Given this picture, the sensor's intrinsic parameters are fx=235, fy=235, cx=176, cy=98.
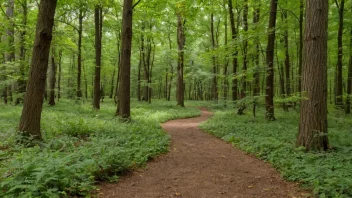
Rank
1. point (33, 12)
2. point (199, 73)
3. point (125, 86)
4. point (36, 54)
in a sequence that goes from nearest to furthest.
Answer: point (36, 54) → point (125, 86) → point (33, 12) → point (199, 73)

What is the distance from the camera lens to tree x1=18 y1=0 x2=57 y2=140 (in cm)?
584

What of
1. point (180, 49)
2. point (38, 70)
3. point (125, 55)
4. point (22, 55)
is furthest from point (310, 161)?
point (22, 55)

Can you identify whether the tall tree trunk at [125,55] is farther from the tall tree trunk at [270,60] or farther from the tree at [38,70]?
the tall tree trunk at [270,60]

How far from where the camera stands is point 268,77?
12461 millimetres

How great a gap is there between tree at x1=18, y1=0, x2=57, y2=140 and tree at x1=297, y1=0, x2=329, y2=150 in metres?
6.83

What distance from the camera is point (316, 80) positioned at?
6340 millimetres

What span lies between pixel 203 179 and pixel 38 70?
481 cm

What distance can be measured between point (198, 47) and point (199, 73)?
9.29m

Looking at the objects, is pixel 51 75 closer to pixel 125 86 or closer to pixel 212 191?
pixel 125 86

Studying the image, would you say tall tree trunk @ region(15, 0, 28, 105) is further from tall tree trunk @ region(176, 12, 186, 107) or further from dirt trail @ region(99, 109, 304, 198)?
dirt trail @ region(99, 109, 304, 198)

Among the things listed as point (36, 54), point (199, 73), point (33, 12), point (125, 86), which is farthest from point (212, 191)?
point (199, 73)

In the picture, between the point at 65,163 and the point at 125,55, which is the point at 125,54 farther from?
the point at 65,163

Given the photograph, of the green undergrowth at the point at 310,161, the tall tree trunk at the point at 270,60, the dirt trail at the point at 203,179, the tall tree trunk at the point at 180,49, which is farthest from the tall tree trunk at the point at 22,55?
the tall tree trunk at the point at 270,60

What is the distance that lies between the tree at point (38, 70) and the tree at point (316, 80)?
22.4 ft
